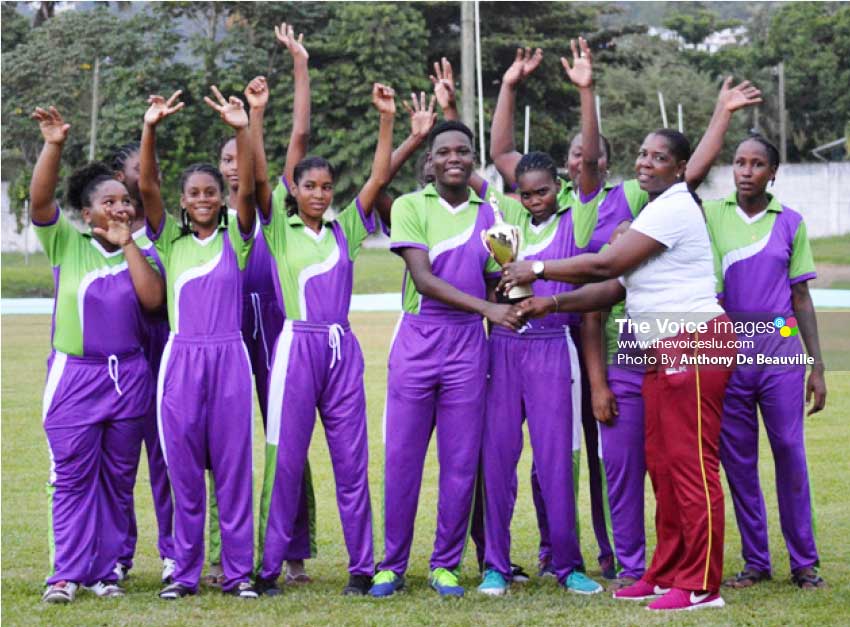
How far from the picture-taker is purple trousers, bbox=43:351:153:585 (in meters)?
6.18

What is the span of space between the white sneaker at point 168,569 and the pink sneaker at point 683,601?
7.69ft

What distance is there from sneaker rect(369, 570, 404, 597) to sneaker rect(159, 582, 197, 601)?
0.87 metres

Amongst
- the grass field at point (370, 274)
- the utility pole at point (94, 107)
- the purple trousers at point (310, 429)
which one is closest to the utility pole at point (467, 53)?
the grass field at point (370, 274)

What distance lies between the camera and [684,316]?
5.87 m

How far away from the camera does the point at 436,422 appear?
6.42m

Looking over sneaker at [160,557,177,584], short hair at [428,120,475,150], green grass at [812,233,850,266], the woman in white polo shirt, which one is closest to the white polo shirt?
the woman in white polo shirt

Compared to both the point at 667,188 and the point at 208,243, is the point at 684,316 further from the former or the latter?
the point at 208,243

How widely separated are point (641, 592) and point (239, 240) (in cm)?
256

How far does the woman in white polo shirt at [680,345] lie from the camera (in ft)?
19.2

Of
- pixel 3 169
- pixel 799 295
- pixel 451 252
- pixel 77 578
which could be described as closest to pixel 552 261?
pixel 451 252

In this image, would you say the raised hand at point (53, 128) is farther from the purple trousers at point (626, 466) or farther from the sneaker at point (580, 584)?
the sneaker at point (580, 584)

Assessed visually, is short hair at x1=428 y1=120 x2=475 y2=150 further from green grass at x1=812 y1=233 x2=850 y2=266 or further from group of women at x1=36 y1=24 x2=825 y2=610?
green grass at x1=812 y1=233 x2=850 y2=266

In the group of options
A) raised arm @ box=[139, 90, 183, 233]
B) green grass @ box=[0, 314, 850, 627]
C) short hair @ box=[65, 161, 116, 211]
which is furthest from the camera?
short hair @ box=[65, 161, 116, 211]

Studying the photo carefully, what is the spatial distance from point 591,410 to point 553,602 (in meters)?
1.09
